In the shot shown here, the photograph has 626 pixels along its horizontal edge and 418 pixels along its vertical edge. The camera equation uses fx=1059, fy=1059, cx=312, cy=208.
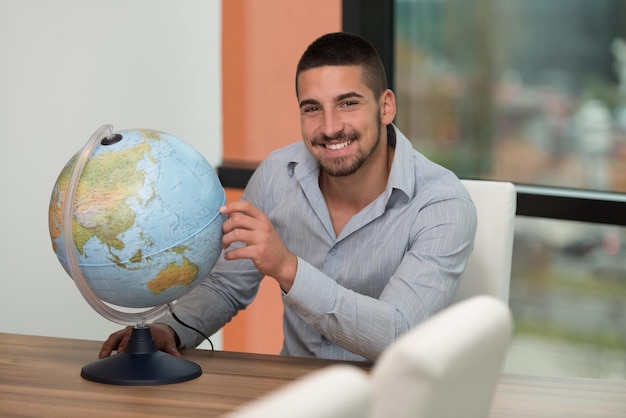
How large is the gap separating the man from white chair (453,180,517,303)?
106mm

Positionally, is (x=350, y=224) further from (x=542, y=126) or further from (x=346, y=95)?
(x=542, y=126)

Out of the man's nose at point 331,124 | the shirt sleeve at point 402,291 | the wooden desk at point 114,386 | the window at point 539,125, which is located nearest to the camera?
the wooden desk at point 114,386

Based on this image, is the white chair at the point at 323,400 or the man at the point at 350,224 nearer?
the white chair at the point at 323,400

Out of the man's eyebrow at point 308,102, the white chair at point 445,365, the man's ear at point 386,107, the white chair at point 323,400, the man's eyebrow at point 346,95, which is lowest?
the man's ear at point 386,107

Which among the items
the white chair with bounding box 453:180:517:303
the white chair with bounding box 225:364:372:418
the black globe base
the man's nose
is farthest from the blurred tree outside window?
the white chair with bounding box 225:364:372:418

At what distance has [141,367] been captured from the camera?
189cm

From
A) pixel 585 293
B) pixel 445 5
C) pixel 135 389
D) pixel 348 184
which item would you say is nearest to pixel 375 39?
pixel 445 5

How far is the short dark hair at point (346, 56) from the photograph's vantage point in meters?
2.28

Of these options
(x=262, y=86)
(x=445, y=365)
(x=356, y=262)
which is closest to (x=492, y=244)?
(x=356, y=262)

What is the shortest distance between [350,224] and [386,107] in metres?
0.31

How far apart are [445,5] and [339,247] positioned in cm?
150

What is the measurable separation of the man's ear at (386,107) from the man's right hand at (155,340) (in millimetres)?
681

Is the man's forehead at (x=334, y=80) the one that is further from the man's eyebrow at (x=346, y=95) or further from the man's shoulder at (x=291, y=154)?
the man's shoulder at (x=291, y=154)

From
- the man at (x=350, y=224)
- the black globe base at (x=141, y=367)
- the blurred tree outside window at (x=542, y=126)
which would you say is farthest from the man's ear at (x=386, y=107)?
the blurred tree outside window at (x=542, y=126)
